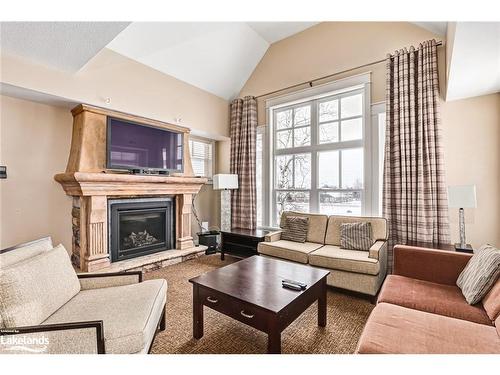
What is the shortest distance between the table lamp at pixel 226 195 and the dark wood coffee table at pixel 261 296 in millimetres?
2041

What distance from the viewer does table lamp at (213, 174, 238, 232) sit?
167 inches

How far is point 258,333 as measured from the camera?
1950 millimetres

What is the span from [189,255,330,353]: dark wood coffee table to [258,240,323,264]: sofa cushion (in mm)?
663

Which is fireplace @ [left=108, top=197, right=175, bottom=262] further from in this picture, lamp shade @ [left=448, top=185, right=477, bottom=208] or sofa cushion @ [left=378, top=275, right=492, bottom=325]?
lamp shade @ [left=448, top=185, right=477, bottom=208]

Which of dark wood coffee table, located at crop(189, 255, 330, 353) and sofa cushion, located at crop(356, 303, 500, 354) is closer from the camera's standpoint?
A: sofa cushion, located at crop(356, 303, 500, 354)

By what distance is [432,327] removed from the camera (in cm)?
137

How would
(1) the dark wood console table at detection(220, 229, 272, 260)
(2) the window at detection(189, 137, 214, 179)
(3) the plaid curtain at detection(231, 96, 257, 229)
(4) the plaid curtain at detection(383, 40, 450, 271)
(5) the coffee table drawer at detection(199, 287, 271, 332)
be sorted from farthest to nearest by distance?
Answer: (2) the window at detection(189, 137, 214, 179)
(3) the plaid curtain at detection(231, 96, 257, 229)
(1) the dark wood console table at detection(220, 229, 272, 260)
(4) the plaid curtain at detection(383, 40, 450, 271)
(5) the coffee table drawer at detection(199, 287, 271, 332)

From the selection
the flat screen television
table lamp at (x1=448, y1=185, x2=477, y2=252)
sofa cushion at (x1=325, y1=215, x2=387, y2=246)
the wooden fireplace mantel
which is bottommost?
sofa cushion at (x1=325, y1=215, x2=387, y2=246)

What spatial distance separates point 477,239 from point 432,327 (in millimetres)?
2084

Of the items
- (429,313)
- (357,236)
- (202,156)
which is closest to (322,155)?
(357,236)

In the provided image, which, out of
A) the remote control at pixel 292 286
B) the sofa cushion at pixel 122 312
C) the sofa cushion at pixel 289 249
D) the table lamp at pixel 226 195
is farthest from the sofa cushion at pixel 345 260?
the table lamp at pixel 226 195

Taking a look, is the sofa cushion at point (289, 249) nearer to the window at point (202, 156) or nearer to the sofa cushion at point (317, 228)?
the sofa cushion at point (317, 228)

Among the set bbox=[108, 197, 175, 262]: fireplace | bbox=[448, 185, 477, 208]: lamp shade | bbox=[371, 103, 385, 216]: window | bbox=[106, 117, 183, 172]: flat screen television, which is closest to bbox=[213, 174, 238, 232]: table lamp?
bbox=[106, 117, 183, 172]: flat screen television

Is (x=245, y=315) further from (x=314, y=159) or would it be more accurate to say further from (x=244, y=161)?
(x=244, y=161)
